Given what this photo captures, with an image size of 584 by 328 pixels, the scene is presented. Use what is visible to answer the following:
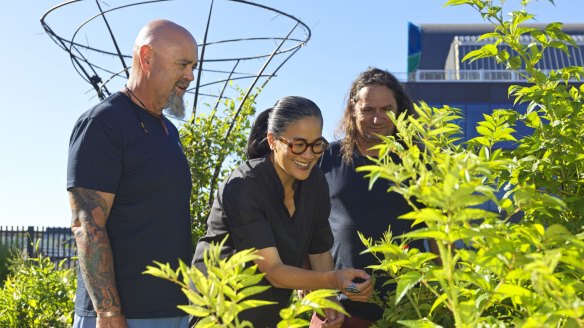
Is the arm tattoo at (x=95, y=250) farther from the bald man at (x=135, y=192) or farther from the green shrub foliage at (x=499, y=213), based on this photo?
the green shrub foliage at (x=499, y=213)

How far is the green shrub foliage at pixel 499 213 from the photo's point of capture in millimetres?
1260

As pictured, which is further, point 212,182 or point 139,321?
point 212,182

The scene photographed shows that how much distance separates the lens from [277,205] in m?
2.66

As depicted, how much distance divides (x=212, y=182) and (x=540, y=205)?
185 inches

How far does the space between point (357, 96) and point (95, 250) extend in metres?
1.63

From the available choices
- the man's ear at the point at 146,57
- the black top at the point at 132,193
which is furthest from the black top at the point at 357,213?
the man's ear at the point at 146,57

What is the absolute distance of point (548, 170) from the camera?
2.18 m

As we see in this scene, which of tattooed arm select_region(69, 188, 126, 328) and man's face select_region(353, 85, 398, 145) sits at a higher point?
man's face select_region(353, 85, 398, 145)

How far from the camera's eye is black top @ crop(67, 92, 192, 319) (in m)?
2.40

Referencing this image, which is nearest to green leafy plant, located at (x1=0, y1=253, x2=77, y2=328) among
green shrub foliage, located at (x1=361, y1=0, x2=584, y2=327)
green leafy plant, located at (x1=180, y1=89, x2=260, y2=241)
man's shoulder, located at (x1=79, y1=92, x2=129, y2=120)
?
green leafy plant, located at (x1=180, y1=89, x2=260, y2=241)

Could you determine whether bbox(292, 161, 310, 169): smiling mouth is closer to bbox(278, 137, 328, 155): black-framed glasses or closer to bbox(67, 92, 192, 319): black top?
bbox(278, 137, 328, 155): black-framed glasses

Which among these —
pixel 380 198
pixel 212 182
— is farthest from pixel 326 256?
pixel 212 182

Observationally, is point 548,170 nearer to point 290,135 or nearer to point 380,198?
point 290,135

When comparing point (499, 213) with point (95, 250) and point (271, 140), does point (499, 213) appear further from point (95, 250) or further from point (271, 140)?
point (95, 250)
